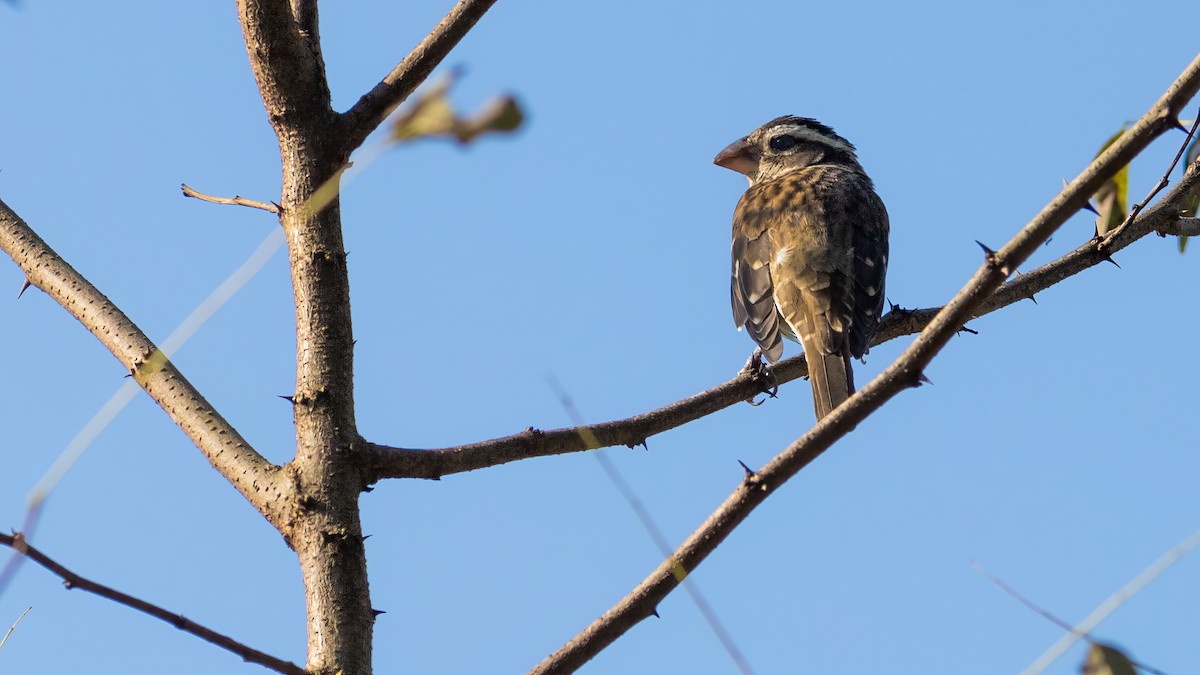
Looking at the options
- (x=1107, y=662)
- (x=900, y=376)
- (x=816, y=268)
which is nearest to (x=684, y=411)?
(x=900, y=376)

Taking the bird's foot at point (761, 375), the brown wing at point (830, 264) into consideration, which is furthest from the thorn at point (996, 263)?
the brown wing at point (830, 264)

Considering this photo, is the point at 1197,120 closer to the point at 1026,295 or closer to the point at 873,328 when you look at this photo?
the point at 1026,295

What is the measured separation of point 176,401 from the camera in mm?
3502

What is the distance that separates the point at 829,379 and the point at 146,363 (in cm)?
415

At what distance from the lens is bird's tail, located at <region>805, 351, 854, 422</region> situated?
6.44 meters

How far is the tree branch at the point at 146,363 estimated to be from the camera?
10.8 ft

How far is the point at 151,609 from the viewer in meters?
2.21

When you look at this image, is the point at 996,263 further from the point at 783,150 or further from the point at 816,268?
the point at 783,150

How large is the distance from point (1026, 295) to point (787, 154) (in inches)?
183

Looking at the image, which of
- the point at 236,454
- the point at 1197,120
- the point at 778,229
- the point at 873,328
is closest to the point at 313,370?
the point at 236,454

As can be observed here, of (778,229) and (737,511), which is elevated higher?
(778,229)

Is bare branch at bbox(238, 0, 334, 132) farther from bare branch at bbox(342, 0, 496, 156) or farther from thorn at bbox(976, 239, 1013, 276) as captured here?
thorn at bbox(976, 239, 1013, 276)

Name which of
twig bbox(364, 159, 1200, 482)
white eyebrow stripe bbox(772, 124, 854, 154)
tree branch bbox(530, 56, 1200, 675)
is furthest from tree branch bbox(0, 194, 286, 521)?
white eyebrow stripe bbox(772, 124, 854, 154)

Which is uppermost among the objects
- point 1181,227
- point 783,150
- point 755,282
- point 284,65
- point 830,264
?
point 783,150
